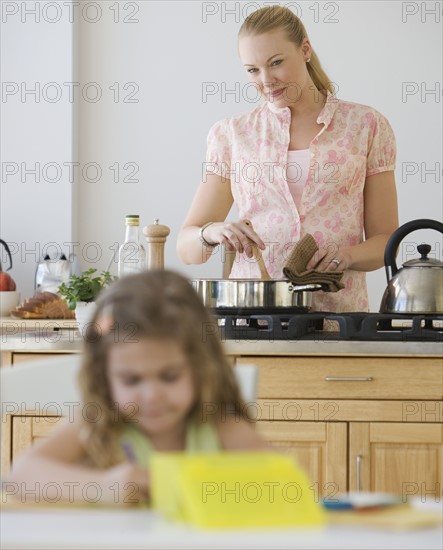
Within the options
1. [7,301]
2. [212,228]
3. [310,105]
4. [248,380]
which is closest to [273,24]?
[310,105]

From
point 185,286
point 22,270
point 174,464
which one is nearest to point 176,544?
point 174,464

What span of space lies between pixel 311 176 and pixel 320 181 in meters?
0.02

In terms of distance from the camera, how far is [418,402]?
209 cm

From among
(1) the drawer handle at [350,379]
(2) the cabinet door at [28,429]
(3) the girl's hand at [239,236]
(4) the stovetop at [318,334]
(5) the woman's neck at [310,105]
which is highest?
(5) the woman's neck at [310,105]

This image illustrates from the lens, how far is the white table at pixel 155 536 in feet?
2.25

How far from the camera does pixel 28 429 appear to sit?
7.09 feet

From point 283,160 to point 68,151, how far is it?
165cm

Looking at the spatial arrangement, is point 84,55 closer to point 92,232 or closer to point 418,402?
point 92,232

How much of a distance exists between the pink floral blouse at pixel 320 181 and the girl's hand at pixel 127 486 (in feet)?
5.06

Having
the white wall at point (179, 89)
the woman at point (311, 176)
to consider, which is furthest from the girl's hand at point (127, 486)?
the white wall at point (179, 89)

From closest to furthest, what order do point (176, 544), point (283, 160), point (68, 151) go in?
1. point (176, 544)
2. point (283, 160)
3. point (68, 151)

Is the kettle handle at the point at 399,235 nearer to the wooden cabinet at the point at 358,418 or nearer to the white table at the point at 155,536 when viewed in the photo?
the wooden cabinet at the point at 358,418

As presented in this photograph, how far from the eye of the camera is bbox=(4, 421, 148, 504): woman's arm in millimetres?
889

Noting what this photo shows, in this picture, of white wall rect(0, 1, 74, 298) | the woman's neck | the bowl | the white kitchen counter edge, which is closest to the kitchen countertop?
the white kitchen counter edge
